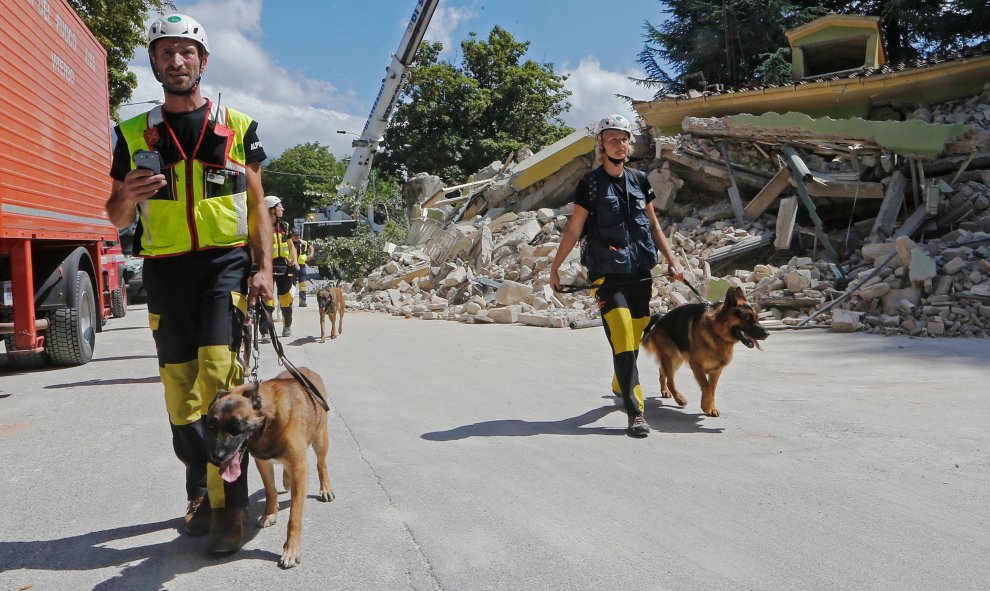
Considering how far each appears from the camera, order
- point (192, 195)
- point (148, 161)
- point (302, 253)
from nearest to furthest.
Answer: point (148, 161), point (192, 195), point (302, 253)

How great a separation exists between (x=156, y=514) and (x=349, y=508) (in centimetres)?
99

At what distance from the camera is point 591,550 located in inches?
121

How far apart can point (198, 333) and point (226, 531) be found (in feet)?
2.92

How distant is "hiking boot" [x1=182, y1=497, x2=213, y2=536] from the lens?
3322mm

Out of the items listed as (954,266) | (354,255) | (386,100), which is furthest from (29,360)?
(386,100)

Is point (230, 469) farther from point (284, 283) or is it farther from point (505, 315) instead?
point (505, 315)

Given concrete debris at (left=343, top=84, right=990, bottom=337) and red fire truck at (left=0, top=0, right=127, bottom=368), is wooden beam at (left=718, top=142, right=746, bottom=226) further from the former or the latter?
red fire truck at (left=0, top=0, right=127, bottom=368)

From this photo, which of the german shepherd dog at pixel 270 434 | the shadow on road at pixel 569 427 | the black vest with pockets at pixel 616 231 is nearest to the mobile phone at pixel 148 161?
the german shepherd dog at pixel 270 434

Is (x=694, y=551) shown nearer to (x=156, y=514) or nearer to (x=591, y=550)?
(x=591, y=550)

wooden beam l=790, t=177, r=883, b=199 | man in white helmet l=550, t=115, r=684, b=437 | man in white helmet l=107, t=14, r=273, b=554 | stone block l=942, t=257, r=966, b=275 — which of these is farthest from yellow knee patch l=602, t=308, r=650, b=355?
wooden beam l=790, t=177, r=883, b=199

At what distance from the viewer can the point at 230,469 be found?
288 centimetres

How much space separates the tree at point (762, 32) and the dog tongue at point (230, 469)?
2683 cm

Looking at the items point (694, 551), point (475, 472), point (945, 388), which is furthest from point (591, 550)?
point (945, 388)

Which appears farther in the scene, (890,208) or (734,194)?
(734,194)
